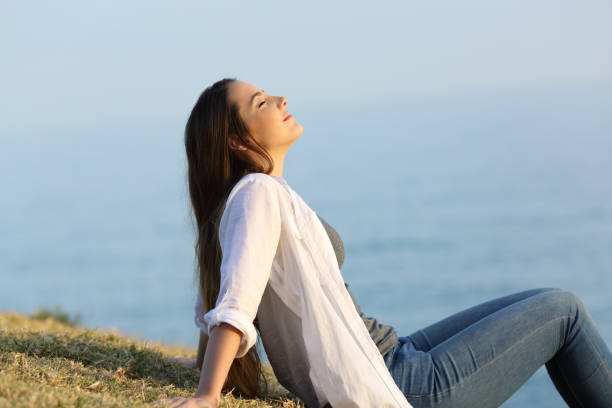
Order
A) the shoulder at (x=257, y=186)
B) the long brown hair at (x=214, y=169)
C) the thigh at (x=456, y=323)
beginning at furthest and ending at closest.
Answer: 1. the thigh at (x=456, y=323)
2. the long brown hair at (x=214, y=169)
3. the shoulder at (x=257, y=186)

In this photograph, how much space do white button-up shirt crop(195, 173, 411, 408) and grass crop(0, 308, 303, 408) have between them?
1.49 feet

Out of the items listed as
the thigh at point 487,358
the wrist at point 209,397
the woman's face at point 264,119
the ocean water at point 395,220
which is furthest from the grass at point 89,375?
the ocean water at point 395,220

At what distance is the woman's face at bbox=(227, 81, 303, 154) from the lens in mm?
3463

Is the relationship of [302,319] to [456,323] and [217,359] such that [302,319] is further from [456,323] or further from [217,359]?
[456,323]

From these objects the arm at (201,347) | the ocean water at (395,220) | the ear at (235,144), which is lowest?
Answer: the ocean water at (395,220)

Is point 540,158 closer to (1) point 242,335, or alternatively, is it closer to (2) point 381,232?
(2) point 381,232

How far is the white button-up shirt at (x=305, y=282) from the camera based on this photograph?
109 inches

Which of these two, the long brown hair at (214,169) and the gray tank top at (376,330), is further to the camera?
the long brown hair at (214,169)

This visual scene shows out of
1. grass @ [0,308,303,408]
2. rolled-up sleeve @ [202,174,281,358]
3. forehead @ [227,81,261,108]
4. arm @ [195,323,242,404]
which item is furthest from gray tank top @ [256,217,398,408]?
forehead @ [227,81,261,108]

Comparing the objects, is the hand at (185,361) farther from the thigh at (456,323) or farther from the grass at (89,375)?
the thigh at (456,323)

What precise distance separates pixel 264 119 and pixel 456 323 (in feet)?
5.07

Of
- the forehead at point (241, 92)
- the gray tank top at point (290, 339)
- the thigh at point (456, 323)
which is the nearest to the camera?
the gray tank top at point (290, 339)

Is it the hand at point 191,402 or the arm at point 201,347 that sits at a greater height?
the hand at point 191,402

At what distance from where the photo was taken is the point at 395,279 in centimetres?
7800
